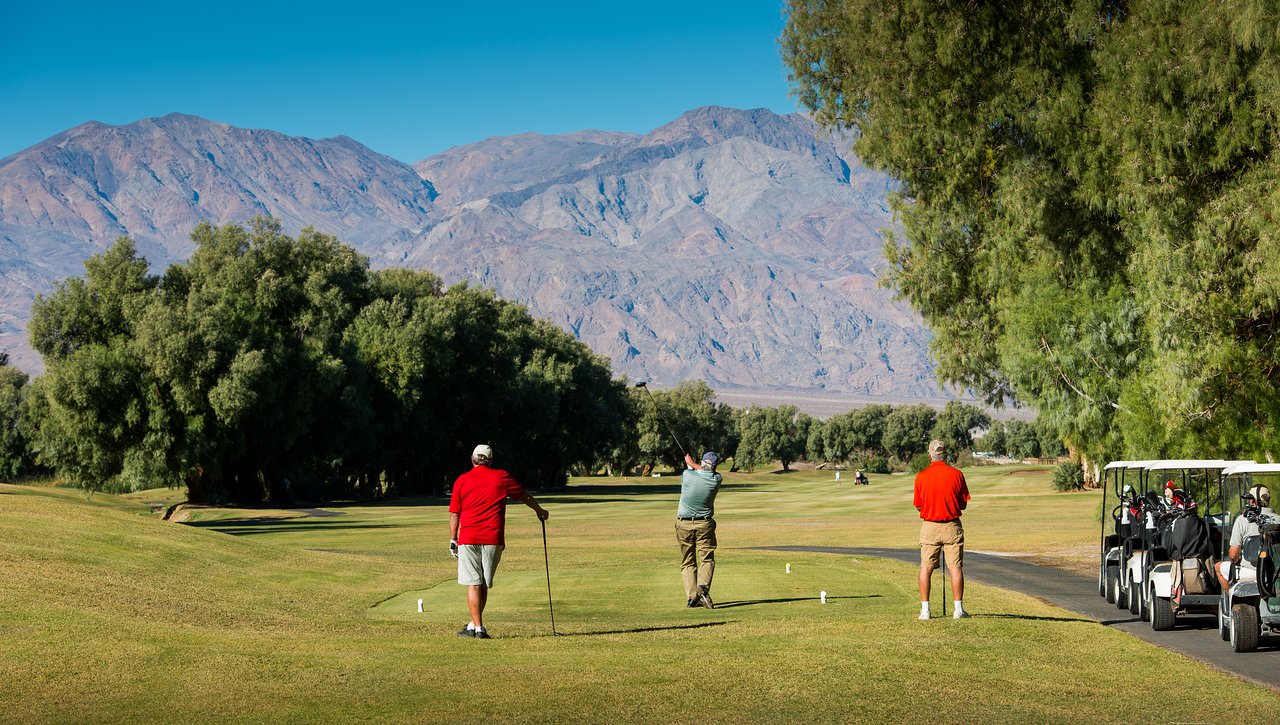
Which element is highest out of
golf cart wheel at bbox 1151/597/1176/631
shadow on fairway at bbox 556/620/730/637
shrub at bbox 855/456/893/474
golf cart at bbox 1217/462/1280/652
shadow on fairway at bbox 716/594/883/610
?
golf cart at bbox 1217/462/1280/652

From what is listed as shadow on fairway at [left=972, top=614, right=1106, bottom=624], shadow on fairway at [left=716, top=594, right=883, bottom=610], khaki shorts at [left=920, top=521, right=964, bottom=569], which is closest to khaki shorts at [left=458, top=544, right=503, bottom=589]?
shadow on fairway at [left=716, top=594, right=883, bottom=610]

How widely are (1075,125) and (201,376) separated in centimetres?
4837

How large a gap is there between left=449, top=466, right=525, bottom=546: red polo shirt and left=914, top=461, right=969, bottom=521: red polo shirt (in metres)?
5.71

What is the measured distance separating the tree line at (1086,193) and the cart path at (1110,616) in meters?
4.65

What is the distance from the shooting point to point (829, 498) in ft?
293

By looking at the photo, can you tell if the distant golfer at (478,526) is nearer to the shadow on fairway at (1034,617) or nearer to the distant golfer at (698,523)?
the distant golfer at (698,523)

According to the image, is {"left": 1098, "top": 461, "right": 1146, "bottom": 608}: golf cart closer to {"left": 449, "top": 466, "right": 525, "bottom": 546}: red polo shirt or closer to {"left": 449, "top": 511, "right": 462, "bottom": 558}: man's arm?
{"left": 449, "top": 466, "right": 525, "bottom": 546}: red polo shirt

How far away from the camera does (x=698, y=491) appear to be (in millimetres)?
19891

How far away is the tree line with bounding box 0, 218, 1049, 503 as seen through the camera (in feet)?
212

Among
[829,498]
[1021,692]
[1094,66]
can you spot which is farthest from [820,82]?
[829,498]

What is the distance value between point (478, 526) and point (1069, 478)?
8132 cm

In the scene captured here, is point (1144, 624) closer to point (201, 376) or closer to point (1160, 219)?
point (1160, 219)

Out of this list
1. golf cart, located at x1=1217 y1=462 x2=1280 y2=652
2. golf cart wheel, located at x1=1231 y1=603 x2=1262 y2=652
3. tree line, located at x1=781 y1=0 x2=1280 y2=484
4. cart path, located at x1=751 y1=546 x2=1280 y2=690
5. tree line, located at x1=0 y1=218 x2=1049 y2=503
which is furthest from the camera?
tree line, located at x1=0 y1=218 x2=1049 y2=503

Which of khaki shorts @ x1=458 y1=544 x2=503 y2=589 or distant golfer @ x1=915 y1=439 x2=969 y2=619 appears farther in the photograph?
distant golfer @ x1=915 y1=439 x2=969 y2=619
